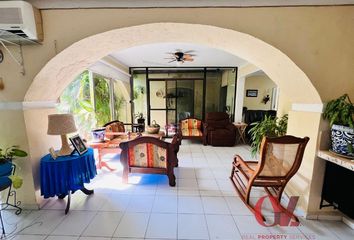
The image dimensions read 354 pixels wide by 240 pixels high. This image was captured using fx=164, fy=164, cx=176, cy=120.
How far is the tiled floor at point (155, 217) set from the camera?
5.57 feet

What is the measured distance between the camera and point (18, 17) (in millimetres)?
1472

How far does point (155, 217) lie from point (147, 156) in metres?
0.90

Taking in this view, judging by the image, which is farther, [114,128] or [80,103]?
[114,128]

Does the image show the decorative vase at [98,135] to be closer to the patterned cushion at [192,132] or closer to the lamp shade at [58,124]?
the lamp shade at [58,124]

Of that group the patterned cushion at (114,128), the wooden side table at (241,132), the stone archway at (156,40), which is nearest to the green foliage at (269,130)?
the stone archway at (156,40)

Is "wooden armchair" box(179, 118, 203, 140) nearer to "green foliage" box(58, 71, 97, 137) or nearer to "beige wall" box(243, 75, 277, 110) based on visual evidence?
"beige wall" box(243, 75, 277, 110)

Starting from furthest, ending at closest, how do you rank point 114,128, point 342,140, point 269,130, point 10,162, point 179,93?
point 179,93, point 114,128, point 269,130, point 10,162, point 342,140

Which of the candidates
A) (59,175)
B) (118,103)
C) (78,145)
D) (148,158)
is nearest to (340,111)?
(148,158)

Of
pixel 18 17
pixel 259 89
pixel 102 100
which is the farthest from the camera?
pixel 259 89

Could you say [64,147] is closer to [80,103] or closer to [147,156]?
[147,156]

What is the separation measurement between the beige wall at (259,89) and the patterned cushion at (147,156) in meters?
4.87

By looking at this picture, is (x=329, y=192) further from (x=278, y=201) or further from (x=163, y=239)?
(x=163, y=239)

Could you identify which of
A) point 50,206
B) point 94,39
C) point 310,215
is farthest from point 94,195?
point 310,215

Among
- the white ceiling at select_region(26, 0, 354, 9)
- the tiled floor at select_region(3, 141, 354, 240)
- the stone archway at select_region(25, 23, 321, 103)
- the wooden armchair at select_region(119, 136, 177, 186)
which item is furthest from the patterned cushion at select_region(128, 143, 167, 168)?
the white ceiling at select_region(26, 0, 354, 9)
